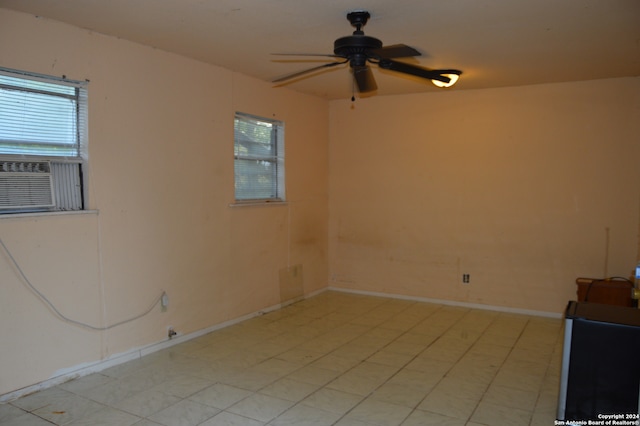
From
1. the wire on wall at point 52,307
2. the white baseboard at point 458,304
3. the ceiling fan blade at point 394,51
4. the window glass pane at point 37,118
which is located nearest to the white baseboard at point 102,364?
the wire on wall at point 52,307

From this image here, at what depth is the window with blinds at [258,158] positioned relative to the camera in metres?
4.72

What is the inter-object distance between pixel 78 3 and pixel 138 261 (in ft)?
6.12

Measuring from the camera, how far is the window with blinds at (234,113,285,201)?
4.72m

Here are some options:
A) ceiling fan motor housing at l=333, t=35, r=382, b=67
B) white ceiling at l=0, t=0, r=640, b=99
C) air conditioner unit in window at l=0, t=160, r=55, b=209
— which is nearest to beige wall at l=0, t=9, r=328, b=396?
air conditioner unit in window at l=0, t=160, r=55, b=209

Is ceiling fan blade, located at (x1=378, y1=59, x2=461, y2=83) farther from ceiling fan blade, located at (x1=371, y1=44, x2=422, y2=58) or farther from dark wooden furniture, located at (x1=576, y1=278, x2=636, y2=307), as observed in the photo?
dark wooden furniture, located at (x1=576, y1=278, x2=636, y2=307)

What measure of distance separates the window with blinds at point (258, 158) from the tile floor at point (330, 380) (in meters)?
1.38

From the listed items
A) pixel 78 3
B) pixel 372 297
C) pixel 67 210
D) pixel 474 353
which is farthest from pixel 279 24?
pixel 372 297

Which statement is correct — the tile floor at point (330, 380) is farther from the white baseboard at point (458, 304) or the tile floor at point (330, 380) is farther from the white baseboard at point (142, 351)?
the white baseboard at point (458, 304)

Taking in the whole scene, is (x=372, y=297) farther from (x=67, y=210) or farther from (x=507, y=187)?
(x=67, y=210)

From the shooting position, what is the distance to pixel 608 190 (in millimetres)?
4672

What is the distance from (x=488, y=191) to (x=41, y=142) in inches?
170

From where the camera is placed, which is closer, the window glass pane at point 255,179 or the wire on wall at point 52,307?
the wire on wall at point 52,307

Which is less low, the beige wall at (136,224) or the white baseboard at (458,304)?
the beige wall at (136,224)

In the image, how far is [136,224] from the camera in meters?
3.63
